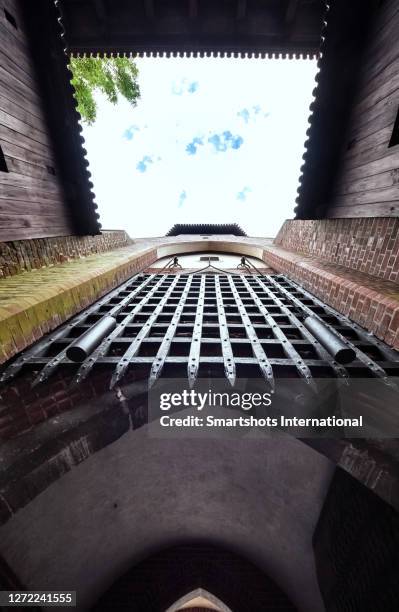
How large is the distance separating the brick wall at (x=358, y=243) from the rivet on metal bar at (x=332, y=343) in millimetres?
1355

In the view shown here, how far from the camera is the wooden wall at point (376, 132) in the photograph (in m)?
3.10

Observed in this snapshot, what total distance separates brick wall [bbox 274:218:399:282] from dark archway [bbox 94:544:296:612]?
220 inches

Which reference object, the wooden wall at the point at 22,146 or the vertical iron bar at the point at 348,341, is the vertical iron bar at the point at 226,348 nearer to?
the vertical iron bar at the point at 348,341

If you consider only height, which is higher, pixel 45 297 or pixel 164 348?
pixel 45 297

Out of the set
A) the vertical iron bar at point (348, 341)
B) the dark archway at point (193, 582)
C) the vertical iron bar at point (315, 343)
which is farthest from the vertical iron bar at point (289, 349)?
the dark archway at point (193, 582)

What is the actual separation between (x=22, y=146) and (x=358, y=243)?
16.6 ft

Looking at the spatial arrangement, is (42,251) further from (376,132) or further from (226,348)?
(376,132)

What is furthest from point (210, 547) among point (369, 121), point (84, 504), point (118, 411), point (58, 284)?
point (369, 121)

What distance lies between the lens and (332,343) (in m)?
2.29

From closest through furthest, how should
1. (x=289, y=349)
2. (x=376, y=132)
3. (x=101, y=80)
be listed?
(x=289, y=349) → (x=376, y=132) → (x=101, y=80)

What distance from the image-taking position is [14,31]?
140 inches

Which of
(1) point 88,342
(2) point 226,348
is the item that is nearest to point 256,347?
(2) point 226,348

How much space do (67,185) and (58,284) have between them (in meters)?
2.62

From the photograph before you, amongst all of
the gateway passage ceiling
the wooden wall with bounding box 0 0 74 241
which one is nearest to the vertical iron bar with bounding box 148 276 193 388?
the wooden wall with bounding box 0 0 74 241
